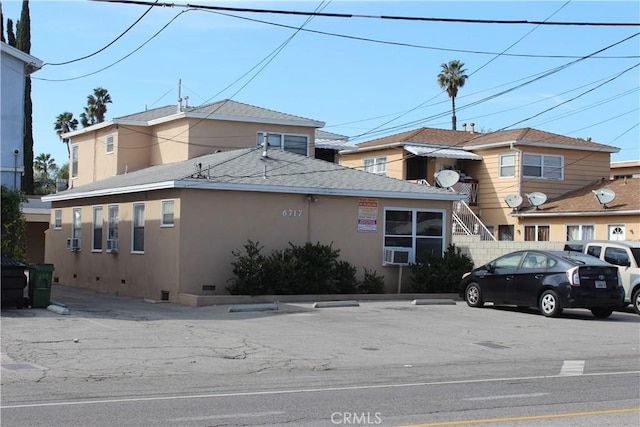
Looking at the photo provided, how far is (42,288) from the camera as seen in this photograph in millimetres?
17797

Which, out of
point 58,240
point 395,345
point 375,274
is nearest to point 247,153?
point 375,274

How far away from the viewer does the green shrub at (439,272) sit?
24.0 metres

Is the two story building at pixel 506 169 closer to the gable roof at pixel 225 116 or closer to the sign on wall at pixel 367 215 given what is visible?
the gable roof at pixel 225 116

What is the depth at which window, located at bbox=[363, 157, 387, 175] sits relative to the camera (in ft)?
126

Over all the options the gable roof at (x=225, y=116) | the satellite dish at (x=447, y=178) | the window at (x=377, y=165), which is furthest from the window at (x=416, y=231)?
the window at (x=377, y=165)

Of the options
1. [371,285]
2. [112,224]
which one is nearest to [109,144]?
[112,224]

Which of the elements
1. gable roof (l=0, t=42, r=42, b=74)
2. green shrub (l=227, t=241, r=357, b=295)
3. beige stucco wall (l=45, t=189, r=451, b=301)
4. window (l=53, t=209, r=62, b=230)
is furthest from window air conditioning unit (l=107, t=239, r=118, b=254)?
gable roof (l=0, t=42, r=42, b=74)

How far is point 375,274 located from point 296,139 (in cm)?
844

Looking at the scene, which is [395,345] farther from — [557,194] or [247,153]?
[557,194]

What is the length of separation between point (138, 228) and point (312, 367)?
1330cm

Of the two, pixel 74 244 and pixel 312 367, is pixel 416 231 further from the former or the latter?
pixel 312 367

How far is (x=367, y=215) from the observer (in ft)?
78.5

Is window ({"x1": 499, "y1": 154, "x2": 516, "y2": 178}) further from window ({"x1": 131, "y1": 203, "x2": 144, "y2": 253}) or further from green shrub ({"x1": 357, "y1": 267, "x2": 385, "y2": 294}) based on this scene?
window ({"x1": 131, "y1": 203, "x2": 144, "y2": 253})

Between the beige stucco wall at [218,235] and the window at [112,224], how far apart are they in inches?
14.9
